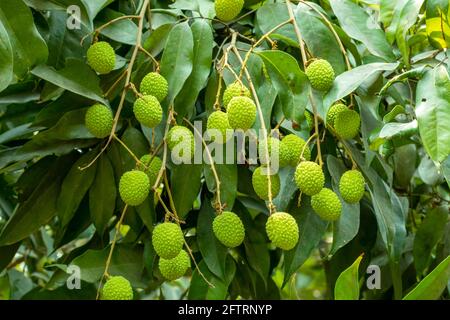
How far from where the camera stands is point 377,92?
1035 mm

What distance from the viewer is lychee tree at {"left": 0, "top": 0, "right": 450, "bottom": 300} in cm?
92

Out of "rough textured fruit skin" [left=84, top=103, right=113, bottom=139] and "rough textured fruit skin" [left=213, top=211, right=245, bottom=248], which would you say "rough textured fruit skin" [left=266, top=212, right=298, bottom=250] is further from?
"rough textured fruit skin" [left=84, top=103, right=113, bottom=139]

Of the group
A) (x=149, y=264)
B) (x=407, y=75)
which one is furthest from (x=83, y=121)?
(x=407, y=75)

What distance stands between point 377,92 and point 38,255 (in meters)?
1.15

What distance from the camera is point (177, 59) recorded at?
39.2 inches

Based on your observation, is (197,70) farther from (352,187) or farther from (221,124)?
(352,187)

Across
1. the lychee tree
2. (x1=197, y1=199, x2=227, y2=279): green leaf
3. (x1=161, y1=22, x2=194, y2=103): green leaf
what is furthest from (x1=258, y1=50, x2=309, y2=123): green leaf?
(x1=197, y1=199, x2=227, y2=279): green leaf

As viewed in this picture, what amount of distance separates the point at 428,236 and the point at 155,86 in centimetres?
56

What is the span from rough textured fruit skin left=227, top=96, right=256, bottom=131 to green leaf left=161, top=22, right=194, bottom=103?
0.13 m

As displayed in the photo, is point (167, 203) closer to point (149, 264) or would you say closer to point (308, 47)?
point (149, 264)

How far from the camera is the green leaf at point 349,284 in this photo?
788 millimetres

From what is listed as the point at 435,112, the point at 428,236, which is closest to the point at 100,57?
the point at 435,112

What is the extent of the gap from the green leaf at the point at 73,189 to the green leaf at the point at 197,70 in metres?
0.18
